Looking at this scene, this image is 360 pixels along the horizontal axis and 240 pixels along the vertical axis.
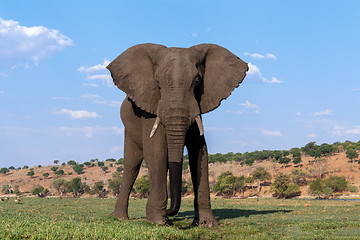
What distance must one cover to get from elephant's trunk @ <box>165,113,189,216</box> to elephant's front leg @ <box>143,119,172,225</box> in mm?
730

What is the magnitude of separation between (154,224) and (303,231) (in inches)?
216

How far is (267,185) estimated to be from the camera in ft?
299

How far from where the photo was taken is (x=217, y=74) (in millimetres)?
15633

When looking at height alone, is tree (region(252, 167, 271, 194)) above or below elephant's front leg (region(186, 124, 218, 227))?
below

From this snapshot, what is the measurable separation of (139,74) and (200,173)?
4.49 meters

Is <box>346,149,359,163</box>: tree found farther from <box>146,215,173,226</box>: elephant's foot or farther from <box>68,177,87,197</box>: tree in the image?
<box>146,215,173,226</box>: elephant's foot

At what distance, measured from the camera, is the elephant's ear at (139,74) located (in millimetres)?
14922

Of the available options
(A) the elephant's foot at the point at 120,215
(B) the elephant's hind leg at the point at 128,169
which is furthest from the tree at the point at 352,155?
(A) the elephant's foot at the point at 120,215

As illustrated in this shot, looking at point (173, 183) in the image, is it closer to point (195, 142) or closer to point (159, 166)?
point (159, 166)

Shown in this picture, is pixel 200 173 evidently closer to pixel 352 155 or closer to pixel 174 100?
pixel 174 100

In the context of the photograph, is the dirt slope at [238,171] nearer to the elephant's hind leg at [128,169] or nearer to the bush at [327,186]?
the bush at [327,186]

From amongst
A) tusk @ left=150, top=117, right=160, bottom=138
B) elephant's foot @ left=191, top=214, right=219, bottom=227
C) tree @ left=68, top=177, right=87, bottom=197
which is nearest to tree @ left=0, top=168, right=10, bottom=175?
tree @ left=68, top=177, right=87, bottom=197

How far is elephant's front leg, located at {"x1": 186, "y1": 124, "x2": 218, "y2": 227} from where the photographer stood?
1510 cm

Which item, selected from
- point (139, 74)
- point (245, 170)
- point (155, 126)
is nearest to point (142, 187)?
point (245, 170)
